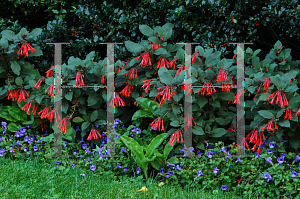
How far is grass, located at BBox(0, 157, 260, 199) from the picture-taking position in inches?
106

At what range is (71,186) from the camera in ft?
9.52

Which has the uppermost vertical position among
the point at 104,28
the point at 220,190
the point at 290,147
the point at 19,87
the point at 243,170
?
the point at 104,28

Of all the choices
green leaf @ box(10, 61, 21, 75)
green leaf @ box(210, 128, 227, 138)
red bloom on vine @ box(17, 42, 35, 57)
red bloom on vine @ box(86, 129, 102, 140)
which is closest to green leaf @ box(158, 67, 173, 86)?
green leaf @ box(210, 128, 227, 138)

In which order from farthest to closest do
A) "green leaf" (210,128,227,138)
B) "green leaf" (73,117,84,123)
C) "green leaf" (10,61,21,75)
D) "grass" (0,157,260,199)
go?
"green leaf" (10,61,21,75) → "green leaf" (73,117,84,123) → "green leaf" (210,128,227,138) → "grass" (0,157,260,199)

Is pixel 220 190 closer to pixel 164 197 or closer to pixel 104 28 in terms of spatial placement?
pixel 164 197

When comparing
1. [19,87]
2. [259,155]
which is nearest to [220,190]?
[259,155]

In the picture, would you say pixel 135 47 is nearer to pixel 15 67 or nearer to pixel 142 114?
pixel 142 114

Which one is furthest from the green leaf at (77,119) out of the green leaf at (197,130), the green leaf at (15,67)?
the green leaf at (197,130)

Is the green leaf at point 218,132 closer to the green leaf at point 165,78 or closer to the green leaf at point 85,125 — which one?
the green leaf at point 165,78

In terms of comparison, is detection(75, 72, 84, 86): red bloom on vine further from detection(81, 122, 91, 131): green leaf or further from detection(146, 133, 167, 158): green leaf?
detection(146, 133, 167, 158): green leaf

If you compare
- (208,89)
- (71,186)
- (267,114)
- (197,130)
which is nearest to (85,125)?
(71,186)

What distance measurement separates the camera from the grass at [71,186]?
269 centimetres

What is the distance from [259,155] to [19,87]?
3022mm

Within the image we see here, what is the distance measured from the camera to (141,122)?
386 cm
